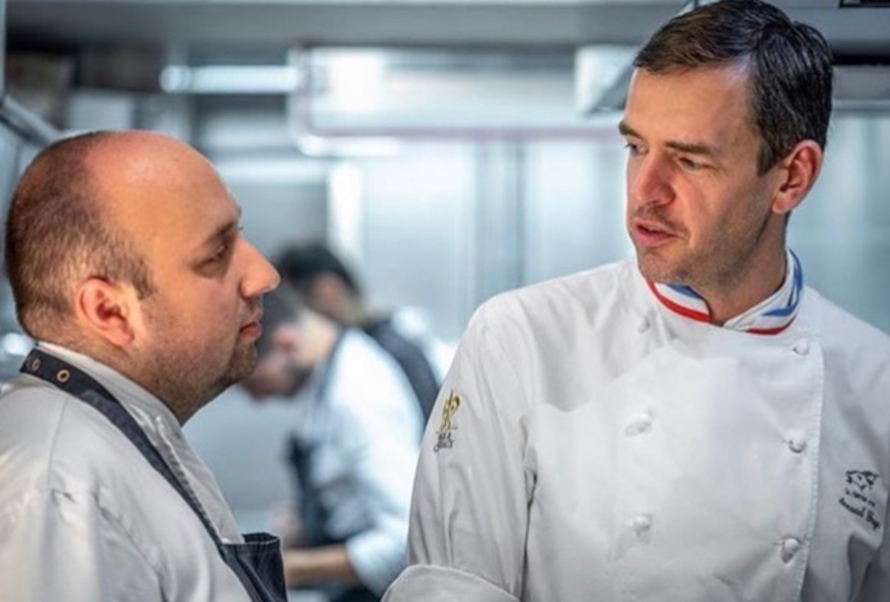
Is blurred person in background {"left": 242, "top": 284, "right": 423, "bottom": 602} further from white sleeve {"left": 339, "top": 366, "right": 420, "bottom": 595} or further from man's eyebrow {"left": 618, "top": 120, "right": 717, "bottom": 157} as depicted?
man's eyebrow {"left": 618, "top": 120, "right": 717, "bottom": 157}

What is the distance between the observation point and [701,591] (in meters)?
1.42

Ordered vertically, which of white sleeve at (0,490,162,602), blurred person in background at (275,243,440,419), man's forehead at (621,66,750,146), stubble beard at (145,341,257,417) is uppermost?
man's forehead at (621,66,750,146)

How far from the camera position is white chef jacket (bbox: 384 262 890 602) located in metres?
1.42

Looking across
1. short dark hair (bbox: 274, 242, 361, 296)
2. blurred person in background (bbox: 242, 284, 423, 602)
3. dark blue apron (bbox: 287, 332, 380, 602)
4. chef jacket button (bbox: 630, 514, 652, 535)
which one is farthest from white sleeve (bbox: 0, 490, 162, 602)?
short dark hair (bbox: 274, 242, 361, 296)

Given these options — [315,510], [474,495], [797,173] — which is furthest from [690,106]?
[315,510]

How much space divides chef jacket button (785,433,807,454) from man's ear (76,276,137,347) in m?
0.62

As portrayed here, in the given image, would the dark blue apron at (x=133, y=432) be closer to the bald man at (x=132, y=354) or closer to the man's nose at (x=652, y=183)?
the bald man at (x=132, y=354)

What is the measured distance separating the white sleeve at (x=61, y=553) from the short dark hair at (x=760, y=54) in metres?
0.66

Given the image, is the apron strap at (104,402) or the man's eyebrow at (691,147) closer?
the apron strap at (104,402)

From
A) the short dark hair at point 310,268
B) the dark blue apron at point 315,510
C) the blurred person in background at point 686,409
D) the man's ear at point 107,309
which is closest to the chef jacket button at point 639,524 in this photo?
the blurred person in background at point 686,409

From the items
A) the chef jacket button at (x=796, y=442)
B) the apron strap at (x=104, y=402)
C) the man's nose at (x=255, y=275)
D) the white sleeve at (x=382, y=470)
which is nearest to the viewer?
the apron strap at (x=104, y=402)

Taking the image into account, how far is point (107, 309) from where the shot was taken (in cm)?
127

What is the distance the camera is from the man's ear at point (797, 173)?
1468 millimetres

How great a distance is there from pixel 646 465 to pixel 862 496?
218 millimetres
